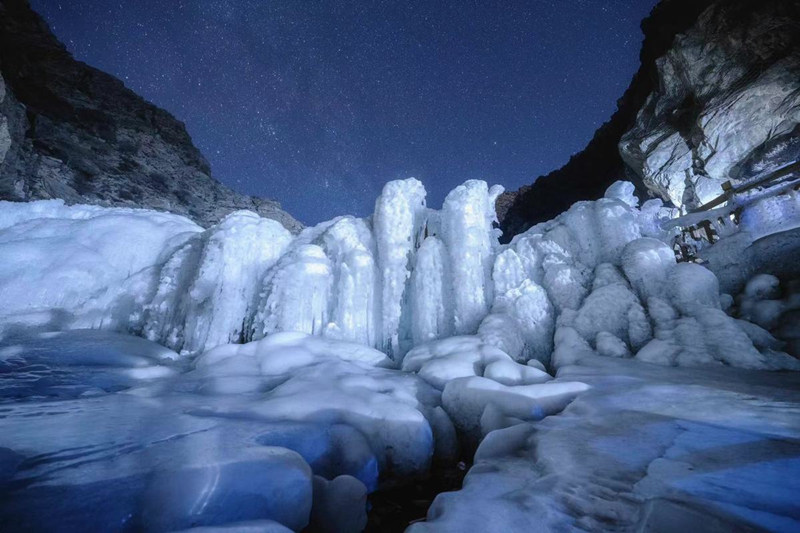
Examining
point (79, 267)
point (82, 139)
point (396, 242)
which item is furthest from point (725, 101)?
point (82, 139)

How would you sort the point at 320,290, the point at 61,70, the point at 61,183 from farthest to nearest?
the point at 61,70 < the point at 61,183 < the point at 320,290

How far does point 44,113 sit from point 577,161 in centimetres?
3586

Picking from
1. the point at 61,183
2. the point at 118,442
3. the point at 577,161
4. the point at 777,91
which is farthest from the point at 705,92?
the point at 61,183

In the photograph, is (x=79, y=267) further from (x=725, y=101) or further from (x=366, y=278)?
(x=725, y=101)

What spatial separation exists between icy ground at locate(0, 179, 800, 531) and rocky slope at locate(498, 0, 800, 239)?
19.7 feet

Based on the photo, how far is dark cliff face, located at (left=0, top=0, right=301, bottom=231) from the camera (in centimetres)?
1395

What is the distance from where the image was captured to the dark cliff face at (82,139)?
13.9m

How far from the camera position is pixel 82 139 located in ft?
58.5

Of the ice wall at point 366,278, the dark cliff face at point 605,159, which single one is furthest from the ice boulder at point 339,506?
the dark cliff face at point 605,159

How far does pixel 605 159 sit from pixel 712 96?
11.2 m

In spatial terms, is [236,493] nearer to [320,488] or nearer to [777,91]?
[320,488]

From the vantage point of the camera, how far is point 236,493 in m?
1.69

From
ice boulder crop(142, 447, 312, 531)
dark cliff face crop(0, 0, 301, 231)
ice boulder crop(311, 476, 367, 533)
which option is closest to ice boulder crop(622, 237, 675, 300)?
ice boulder crop(311, 476, 367, 533)

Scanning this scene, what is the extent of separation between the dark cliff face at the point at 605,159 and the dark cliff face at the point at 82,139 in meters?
26.2
